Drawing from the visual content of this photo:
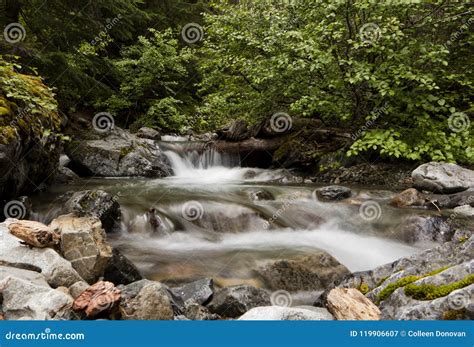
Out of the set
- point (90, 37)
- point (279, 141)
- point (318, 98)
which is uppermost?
point (90, 37)

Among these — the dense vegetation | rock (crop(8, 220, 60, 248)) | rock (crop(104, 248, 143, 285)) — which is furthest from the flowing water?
the dense vegetation

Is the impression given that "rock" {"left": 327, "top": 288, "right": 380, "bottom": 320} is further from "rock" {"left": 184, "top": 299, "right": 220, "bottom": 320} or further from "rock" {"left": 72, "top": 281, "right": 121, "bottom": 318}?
"rock" {"left": 72, "top": 281, "right": 121, "bottom": 318}

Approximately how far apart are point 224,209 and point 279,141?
709 cm

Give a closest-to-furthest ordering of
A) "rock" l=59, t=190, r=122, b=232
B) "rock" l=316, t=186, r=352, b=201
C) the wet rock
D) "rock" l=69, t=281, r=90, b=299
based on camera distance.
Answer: "rock" l=69, t=281, r=90, b=299 < "rock" l=59, t=190, r=122, b=232 < "rock" l=316, t=186, r=352, b=201 < the wet rock

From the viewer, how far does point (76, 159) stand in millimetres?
13750

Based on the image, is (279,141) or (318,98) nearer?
(318,98)

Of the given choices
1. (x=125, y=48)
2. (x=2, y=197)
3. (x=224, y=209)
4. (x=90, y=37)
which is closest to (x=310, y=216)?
(x=224, y=209)

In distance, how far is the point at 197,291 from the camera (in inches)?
206

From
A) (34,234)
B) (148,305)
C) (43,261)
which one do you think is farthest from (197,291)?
(34,234)

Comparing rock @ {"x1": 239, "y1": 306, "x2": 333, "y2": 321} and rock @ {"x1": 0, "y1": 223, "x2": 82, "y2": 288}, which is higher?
rock @ {"x1": 0, "y1": 223, "x2": 82, "y2": 288}

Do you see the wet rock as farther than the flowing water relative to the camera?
Yes

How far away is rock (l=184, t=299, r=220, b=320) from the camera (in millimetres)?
4562

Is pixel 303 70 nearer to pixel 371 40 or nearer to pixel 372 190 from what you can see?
pixel 371 40

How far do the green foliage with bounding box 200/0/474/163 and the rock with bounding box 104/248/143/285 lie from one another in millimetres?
7029
